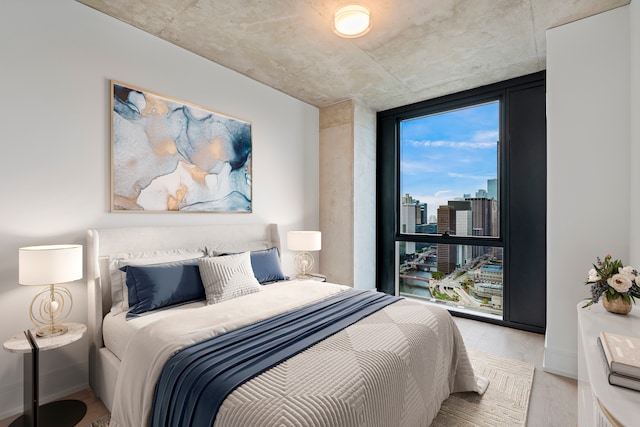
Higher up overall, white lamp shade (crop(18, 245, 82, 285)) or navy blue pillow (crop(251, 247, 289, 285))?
white lamp shade (crop(18, 245, 82, 285))

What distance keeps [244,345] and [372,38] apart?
2.68 m

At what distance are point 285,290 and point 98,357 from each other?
140cm

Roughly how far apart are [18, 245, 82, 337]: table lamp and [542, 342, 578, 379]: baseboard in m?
3.64

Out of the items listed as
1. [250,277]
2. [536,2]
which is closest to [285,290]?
[250,277]

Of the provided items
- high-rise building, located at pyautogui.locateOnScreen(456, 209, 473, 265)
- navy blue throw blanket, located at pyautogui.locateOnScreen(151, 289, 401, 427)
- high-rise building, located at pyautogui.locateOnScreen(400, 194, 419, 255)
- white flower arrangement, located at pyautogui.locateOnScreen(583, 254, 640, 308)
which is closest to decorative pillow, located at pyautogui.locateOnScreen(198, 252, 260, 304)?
navy blue throw blanket, located at pyautogui.locateOnScreen(151, 289, 401, 427)

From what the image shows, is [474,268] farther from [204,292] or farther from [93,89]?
[93,89]

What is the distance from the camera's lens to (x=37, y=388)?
5.74ft

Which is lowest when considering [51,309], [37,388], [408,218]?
[37,388]

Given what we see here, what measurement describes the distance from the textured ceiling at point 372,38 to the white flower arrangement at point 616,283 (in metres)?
1.98

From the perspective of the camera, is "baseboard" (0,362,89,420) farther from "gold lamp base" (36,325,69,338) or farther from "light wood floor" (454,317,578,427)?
"light wood floor" (454,317,578,427)

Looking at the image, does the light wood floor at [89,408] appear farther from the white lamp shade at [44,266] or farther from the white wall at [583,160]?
the white wall at [583,160]

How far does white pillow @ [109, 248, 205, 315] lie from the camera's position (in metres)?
2.28

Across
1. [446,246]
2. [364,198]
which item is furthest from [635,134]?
[364,198]

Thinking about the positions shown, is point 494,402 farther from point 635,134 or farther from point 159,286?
point 159,286
